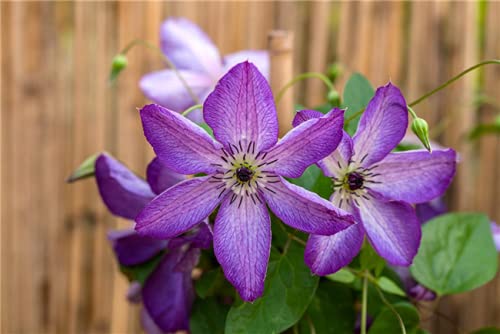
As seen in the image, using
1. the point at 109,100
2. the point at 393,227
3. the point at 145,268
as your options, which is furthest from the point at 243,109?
the point at 109,100

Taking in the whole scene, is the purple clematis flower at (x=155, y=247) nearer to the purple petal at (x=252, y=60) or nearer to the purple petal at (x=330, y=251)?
the purple petal at (x=330, y=251)

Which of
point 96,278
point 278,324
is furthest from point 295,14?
point 278,324

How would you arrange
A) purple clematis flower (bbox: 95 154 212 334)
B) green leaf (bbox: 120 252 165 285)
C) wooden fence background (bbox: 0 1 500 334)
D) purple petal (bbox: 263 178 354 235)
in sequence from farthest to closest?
wooden fence background (bbox: 0 1 500 334) → green leaf (bbox: 120 252 165 285) → purple clematis flower (bbox: 95 154 212 334) → purple petal (bbox: 263 178 354 235)

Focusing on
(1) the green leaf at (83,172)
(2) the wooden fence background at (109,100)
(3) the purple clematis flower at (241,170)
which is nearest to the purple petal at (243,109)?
(3) the purple clematis flower at (241,170)

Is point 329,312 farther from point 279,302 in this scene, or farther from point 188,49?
point 188,49

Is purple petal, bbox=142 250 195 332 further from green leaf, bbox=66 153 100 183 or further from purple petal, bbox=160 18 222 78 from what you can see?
purple petal, bbox=160 18 222 78

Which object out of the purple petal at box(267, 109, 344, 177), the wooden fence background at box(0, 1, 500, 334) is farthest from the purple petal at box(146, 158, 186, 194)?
the wooden fence background at box(0, 1, 500, 334)
